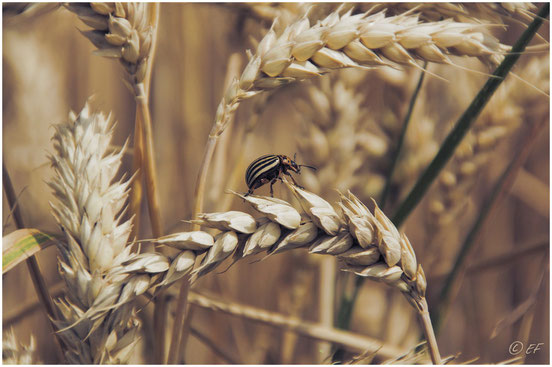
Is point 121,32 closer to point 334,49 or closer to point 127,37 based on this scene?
point 127,37

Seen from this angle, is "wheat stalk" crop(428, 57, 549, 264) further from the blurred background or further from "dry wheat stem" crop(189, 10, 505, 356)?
"dry wheat stem" crop(189, 10, 505, 356)

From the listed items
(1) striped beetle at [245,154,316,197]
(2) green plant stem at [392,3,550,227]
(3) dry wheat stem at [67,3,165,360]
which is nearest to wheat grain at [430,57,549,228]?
(2) green plant stem at [392,3,550,227]

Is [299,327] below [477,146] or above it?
below

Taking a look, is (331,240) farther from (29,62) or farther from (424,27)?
(29,62)

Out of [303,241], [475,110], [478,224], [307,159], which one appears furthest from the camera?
[307,159]

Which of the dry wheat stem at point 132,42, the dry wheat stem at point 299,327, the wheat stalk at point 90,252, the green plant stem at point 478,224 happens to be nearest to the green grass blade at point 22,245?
the wheat stalk at point 90,252

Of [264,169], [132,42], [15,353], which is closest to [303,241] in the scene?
[264,169]
